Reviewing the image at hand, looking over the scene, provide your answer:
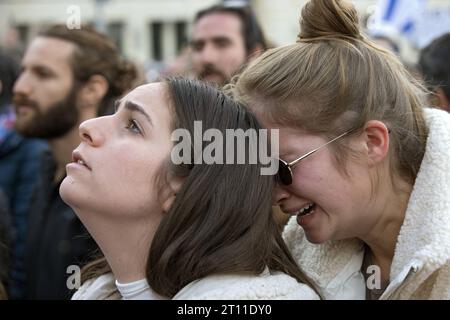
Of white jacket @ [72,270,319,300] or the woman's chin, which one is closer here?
white jacket @ [72,270,319,300]

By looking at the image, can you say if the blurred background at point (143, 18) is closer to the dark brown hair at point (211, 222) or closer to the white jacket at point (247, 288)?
the dark brown hair at point (211, 222)

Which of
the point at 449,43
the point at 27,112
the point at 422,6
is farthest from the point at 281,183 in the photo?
the point at 422,6

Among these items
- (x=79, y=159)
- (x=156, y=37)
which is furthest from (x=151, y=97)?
(x=156, y=37)

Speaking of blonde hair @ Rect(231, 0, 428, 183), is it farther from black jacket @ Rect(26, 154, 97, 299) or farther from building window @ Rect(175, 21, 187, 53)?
building window @ Rect(175, 21, 187, 53)

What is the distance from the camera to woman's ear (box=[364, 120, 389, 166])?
190cm

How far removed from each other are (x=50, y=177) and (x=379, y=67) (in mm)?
2208

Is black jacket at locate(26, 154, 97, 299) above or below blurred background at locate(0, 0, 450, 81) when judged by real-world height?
above

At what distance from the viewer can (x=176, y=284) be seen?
1825 mm

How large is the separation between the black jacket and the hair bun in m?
1.56

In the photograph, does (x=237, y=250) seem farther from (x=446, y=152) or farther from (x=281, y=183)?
(x=446, y=152)

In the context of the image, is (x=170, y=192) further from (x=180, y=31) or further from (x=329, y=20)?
(x=180, y=31)

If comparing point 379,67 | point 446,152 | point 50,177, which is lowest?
point 50,177

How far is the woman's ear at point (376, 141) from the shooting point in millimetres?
1901

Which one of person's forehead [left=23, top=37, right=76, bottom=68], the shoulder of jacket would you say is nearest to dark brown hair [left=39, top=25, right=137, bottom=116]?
person's forehead [left=23, top=37, right=76, bottom=68]
